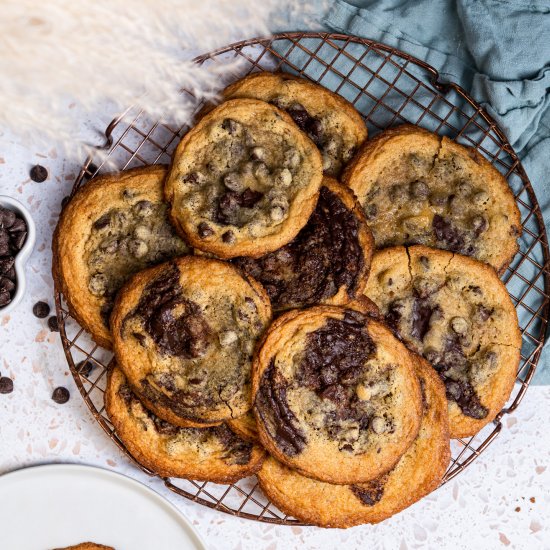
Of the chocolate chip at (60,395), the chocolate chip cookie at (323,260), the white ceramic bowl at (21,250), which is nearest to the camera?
the chocolate chip cookie at (323,260)

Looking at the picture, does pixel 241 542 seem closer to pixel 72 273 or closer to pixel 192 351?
pixel 192 351

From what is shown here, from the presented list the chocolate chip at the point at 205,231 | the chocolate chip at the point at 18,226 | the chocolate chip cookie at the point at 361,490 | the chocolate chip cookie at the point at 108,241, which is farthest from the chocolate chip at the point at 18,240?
the chocolate chip cookie at the point at 361,490

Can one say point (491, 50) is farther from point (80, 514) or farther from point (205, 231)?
point (80, 514)

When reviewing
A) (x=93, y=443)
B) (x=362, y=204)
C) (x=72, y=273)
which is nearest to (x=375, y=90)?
(x=362, y=204)

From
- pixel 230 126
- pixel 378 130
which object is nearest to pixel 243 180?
pixel 230 126

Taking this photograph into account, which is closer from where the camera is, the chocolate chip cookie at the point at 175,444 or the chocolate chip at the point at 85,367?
the chocolate chip cookie at the point at 175,444

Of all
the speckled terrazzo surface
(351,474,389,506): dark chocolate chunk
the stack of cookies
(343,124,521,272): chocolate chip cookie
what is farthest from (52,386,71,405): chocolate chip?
(343,124,521,272): chocolate chip cookie

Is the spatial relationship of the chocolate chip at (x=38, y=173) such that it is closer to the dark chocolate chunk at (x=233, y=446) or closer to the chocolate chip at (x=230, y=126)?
the chocolate chip at (x=230, y=126)
